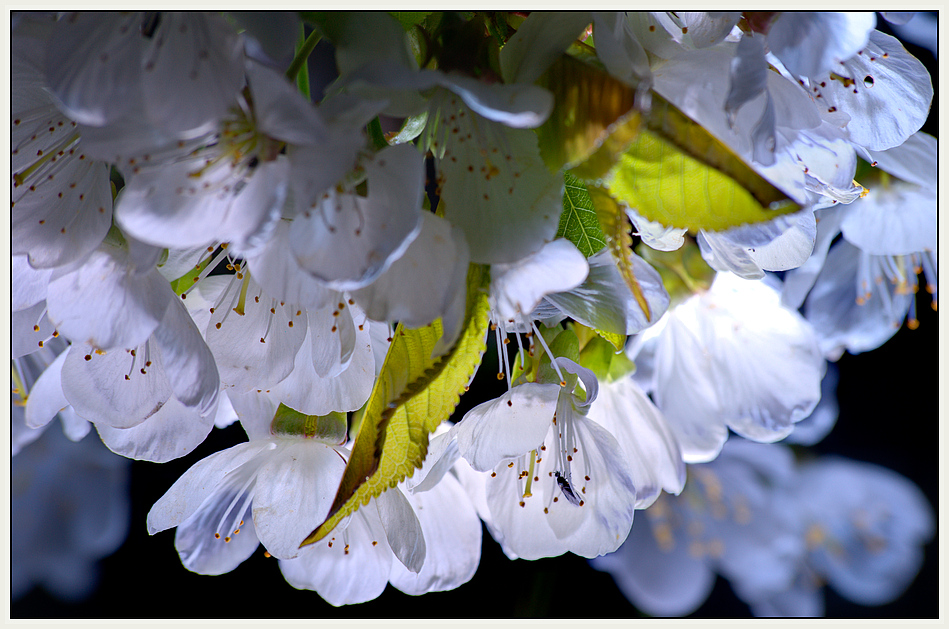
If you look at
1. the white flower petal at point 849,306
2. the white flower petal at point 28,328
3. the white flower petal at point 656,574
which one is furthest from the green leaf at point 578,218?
the white flower petal at point 656,574

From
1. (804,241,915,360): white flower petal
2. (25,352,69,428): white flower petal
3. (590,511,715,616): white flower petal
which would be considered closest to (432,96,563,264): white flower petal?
(25,352,69,428): white flower petal

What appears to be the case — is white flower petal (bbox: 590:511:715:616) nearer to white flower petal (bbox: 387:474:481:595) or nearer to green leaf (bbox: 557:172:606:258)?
white flower petal (bbox: 387:474:481:595)

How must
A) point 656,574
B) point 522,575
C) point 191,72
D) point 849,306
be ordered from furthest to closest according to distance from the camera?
point 656,574 < point 522,575 < point 849,306 < point 191,72

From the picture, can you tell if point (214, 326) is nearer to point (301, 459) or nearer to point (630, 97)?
point (301, 459)

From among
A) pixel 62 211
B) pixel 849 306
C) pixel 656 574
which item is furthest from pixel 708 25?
pixel 656 574

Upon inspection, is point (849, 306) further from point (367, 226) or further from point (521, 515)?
point (367, 226)
